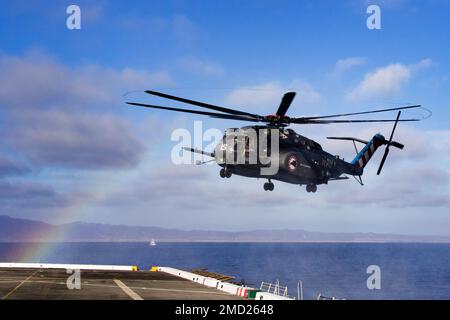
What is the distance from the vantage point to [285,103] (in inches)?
1242

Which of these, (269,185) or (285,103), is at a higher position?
(285,103)

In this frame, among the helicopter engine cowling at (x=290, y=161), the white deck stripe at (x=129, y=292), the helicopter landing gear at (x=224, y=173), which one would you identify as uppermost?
the helicopter engine cowling at (x=290, y=161)

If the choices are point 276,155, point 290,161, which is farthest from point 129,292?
point 290,161

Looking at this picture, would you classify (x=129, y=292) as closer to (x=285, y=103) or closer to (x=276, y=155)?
(x=276, y=155)

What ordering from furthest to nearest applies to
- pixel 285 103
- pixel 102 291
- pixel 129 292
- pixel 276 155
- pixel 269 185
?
pixel 102 291, pixel 129 292, pixel 269 185, pixel 276 155, pixel 285 103

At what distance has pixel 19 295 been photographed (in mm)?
34719

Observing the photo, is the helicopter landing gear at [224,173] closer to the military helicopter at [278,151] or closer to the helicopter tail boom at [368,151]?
the military helicopter at [278,151]

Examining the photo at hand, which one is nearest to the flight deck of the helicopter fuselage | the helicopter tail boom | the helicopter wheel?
the helicopter wheel

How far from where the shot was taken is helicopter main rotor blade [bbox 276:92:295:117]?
97.3ft

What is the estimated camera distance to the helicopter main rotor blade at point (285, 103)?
1168 inches

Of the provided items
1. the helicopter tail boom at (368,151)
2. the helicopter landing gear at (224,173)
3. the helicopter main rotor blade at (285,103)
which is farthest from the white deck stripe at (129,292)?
the helicopter tail boom at (368,151)
